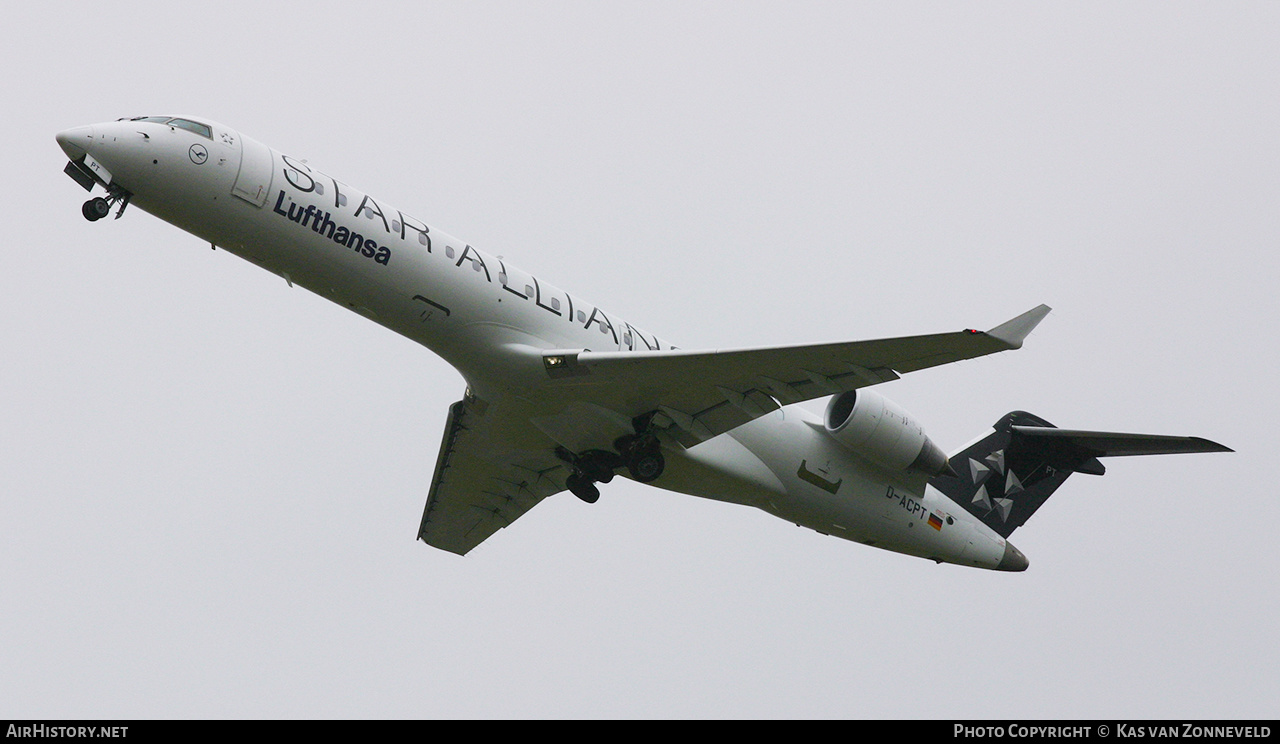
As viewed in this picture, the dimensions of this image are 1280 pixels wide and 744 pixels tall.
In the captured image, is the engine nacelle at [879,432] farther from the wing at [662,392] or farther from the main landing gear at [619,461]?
the main landing gear at [619,461]

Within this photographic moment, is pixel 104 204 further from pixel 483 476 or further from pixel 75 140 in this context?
pixel 483 476

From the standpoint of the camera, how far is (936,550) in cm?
1989

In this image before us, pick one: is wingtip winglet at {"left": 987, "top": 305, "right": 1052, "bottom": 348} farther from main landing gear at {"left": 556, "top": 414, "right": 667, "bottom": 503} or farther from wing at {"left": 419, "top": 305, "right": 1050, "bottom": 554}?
main landing gear at {"left": 556, "top": 414, "right": 667, "bottom": 503}

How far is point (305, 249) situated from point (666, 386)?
15.8 feet

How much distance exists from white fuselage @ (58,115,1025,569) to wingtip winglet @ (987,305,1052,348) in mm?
5302

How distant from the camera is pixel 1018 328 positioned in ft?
43.8

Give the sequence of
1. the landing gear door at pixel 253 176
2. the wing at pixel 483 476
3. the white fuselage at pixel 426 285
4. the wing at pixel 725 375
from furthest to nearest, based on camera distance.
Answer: the wing at pixel 483 476
the wing at pixel 725 375
the landing gear door at pixel 253 176
the white fuselage at pixel 426 285

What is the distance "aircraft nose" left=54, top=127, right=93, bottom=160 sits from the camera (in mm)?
13656

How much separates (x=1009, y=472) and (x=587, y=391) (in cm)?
828

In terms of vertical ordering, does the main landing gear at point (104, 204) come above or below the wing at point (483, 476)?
above

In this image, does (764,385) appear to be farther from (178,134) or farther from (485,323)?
(178,134)

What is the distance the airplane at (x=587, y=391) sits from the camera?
14.3 metres

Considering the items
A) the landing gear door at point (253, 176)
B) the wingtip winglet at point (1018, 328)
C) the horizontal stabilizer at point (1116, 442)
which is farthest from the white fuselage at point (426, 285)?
the wingtip winglet at point (1018, 328)

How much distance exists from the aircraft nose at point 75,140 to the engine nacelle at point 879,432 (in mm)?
10639
